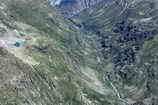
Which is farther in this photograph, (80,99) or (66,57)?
(66,57)

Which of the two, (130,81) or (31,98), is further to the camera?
(130,81)

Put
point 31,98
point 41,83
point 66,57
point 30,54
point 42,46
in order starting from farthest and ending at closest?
point 66,57 → point 42,46 → point 30,54 → point 41,83 → point 31,98

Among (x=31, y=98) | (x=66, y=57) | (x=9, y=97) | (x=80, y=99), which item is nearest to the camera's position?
(x=9, y=97)

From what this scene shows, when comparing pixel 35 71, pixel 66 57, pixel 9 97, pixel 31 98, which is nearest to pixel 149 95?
pixel 66 57

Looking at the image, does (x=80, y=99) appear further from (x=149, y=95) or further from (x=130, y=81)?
(x=130, y=81)

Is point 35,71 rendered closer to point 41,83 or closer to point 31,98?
point 41,83

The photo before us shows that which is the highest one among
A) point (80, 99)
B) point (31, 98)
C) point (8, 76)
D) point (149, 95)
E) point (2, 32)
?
point (2, 32)

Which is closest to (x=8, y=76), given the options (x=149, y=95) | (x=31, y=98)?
(x=31, y=98)

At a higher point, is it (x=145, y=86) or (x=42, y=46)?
(x=42, y=46)

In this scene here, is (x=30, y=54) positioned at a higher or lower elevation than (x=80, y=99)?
higher
